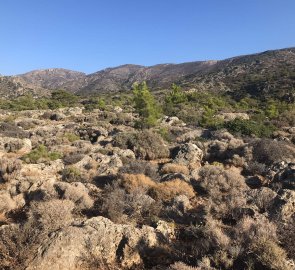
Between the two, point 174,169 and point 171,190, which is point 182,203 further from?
point 174,169

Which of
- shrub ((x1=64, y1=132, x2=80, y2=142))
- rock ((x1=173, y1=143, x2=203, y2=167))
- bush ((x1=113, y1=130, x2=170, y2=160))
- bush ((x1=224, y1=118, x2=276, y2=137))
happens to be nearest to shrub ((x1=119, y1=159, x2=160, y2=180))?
rock ((x1=173, y1=143, x2=203, y2=167))

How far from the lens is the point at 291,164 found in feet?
38.4

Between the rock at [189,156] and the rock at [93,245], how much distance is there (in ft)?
24.1

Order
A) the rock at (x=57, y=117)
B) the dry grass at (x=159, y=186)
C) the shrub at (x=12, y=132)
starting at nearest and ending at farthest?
the dry grass at (x=159, y=186)
the shrub at (x=12, y=132)
the rock at (x=57, y=117)

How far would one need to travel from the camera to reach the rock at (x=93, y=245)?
6.42 metres

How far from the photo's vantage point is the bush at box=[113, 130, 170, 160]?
16562 mm

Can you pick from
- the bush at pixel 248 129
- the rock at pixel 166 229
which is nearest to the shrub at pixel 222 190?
the rock at pixel 166 229

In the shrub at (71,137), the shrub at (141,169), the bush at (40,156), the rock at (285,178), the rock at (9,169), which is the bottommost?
the rock at (285,178)

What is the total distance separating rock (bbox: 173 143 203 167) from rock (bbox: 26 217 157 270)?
7331mm

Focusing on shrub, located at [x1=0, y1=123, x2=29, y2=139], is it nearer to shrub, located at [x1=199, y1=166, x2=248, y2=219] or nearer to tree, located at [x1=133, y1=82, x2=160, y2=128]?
tree, located at [x1=133, y1=82, x2=160, y2=128]

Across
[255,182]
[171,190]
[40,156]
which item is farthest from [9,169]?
[255,182]

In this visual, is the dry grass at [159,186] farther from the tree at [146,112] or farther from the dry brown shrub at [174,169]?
the tree at [146,112]

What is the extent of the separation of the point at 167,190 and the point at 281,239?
4.37m

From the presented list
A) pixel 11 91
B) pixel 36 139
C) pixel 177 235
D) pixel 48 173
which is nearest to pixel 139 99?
pixel 36 139
